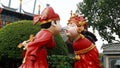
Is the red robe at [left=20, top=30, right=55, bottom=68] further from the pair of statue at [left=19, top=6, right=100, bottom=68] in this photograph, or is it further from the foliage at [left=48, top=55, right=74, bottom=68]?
the foliage at [left=48, top=55, right=74, bottom=68]

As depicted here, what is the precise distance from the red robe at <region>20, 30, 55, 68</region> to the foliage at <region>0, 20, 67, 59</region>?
5.55 metres

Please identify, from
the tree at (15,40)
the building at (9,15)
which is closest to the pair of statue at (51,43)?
the tree at (15,40)

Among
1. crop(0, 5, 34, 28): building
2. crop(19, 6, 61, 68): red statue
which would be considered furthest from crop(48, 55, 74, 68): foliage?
crop(0, 5, 34, 28): building

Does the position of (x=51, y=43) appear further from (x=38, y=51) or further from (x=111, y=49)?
(x=111, y=49)

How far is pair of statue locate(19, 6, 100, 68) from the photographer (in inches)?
182

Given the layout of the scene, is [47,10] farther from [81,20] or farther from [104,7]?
[104,7]

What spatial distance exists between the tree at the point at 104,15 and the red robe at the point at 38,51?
401 inches

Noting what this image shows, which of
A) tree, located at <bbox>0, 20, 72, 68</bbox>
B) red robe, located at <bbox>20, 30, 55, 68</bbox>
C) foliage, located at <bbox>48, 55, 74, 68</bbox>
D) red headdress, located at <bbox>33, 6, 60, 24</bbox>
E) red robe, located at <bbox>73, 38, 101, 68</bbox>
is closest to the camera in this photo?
red robe, located at <bbox>20, 30, 55, 68</bbox>

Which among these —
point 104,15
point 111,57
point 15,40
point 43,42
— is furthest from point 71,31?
point 104,15

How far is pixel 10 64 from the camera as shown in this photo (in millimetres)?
11289

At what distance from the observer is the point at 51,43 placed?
4738 mm

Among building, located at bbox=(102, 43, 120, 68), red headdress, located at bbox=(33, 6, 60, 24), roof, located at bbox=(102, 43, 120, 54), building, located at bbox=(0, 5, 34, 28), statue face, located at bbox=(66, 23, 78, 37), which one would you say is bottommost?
building, located at bbox=(102, 43, 120, 68)

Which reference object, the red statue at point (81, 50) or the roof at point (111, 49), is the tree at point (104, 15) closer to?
the roof at point (111, 49)

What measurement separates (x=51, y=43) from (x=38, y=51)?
0.75 feet
